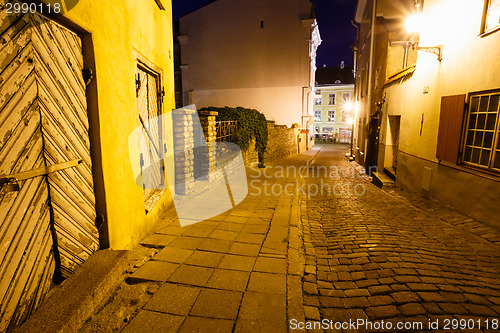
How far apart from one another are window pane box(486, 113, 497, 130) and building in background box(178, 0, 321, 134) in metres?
A: 18.6

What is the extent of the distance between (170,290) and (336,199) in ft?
20.7

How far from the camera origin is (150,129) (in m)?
5.50

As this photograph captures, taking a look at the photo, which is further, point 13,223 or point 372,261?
point 372,261

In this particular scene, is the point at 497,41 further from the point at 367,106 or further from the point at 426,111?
the point at 367,106

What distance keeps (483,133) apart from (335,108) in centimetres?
4054

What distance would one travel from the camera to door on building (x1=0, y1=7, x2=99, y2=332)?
2283 mm

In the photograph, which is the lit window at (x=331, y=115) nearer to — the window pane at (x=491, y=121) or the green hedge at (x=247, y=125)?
the green hedge at (x=247, y=125)

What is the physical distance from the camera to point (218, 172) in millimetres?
9266

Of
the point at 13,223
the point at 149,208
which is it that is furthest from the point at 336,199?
the point at 13,223

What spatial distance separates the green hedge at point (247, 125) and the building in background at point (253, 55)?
10232mm

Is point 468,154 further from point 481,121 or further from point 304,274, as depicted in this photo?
point 304,274

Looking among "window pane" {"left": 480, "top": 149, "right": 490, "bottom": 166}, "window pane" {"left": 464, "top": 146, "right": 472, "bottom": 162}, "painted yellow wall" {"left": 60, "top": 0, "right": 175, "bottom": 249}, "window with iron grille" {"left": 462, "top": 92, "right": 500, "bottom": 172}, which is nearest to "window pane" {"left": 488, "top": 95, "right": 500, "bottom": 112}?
"window with iron grille" {"left": 462, "top": 92, "right": 500, "bottom": 172}

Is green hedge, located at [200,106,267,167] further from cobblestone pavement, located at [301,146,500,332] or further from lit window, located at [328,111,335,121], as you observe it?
lit window, located at [328,111,335,121]

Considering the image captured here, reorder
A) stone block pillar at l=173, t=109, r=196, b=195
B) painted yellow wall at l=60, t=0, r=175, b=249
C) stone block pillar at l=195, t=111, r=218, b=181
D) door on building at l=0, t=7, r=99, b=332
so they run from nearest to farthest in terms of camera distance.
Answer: door on building at l=0, t=7, r=99, b=332 < painted yellow wall at l=60, t=0, r=175, b=249 < stone block pillar at l=173, t=109, r=196, b=195 < stone block pillar at l=195, t=111, r=218, b=181
